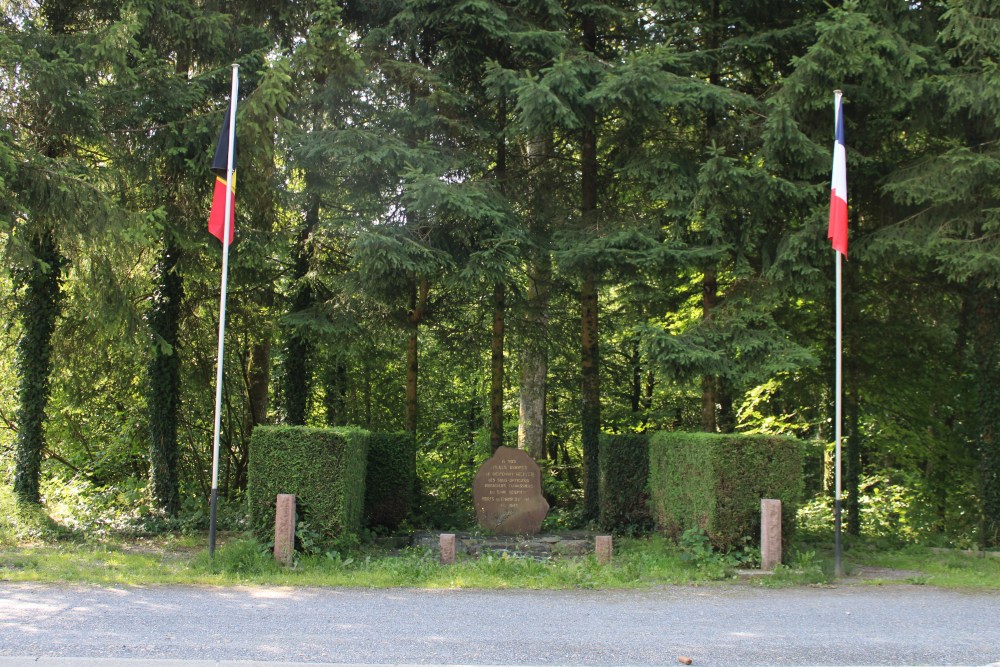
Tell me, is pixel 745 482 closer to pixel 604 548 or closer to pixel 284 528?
pixel 604 548

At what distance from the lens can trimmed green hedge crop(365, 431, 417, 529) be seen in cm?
1378

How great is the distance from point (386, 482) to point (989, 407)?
9.67 m

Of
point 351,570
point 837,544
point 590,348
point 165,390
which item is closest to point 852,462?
point 837,544

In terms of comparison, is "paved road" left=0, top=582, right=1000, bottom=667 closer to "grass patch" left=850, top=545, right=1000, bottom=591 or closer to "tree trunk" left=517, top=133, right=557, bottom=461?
"grass patch" left=850, top=545, right=1000, bottom=591

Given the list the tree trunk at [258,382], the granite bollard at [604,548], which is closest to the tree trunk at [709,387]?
the granite bollard at [604,548]

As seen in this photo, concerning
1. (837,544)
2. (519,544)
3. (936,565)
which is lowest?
(519,544)

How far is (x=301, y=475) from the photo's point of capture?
9852 mm

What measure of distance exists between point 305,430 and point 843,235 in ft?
23.9

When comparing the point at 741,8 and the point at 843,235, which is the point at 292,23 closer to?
the point at 741,8

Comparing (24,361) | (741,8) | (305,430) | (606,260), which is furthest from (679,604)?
(24,361)

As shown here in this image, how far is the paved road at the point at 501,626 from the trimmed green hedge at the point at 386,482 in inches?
207

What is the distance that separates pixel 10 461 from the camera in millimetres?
17438

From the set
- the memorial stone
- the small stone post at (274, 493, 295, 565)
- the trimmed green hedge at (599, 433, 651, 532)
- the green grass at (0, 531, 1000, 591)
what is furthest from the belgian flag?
the trimmed green hedge at (599, 433, 651, 532)

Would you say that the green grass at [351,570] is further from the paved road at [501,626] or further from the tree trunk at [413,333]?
the tree trunk at [413,333]
